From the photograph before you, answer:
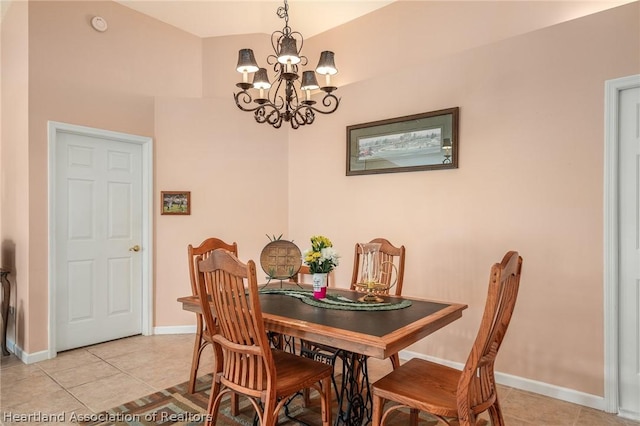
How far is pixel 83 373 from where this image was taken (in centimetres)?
306

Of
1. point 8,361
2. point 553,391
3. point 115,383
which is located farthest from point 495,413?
point 8,361

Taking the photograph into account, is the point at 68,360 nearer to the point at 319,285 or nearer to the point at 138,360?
the point at 138,360

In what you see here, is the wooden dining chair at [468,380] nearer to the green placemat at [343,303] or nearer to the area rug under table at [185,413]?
the green placemat at [343,303]

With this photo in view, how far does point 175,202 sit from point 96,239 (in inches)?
32.8

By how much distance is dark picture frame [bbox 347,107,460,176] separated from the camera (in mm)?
3256

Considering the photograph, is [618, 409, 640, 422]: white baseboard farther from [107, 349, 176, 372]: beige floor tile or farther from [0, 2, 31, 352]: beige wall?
[0, 2, 31, 352]: beige wall

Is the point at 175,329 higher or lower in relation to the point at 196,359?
lower

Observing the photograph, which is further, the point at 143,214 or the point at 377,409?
the point at 143,214

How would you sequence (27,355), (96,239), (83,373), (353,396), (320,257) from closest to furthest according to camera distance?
(353,396) < (320,257) < (83,373) < (27,355) < (96,239)

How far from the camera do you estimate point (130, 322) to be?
13.2 feet

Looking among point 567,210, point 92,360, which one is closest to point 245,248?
point 92,360

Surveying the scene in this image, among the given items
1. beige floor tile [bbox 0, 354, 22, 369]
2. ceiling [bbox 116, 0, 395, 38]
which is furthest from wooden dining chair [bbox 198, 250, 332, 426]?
→ ceiling [bbox 116, 0, 395, 38]

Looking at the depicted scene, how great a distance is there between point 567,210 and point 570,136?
0.51 metres

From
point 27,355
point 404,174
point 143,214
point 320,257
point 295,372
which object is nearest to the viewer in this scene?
point 295,372
